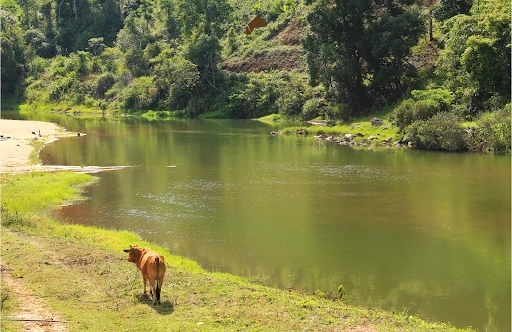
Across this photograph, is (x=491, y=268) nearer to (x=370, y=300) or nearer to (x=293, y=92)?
(x=370, y=300)

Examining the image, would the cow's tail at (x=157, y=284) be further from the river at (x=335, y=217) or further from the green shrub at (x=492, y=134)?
the green shrub at (x=492, y=134)

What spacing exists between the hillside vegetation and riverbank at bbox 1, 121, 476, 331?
3930 cm

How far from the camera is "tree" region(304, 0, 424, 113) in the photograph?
67812 mm

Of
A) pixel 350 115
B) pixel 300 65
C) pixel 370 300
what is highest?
pixel 300 65

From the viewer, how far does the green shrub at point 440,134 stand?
52.0 m

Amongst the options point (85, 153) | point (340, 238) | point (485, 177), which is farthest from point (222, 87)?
point (340, 238)

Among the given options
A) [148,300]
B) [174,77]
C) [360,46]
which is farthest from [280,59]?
[148,300]

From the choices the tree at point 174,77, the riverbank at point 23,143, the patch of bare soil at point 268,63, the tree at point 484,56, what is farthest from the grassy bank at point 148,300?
the patch of bare soil at point 268,63

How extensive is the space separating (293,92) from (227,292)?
242 ft

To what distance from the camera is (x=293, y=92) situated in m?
87.4

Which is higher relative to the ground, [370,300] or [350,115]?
[350,115]

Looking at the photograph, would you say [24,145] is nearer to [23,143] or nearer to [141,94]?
[23,143]

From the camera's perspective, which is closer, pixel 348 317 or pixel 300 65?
pixel 348 317

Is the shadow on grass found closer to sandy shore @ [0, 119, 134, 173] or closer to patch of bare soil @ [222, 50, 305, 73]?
sandy shore @ [0, 119, 134, 173]
